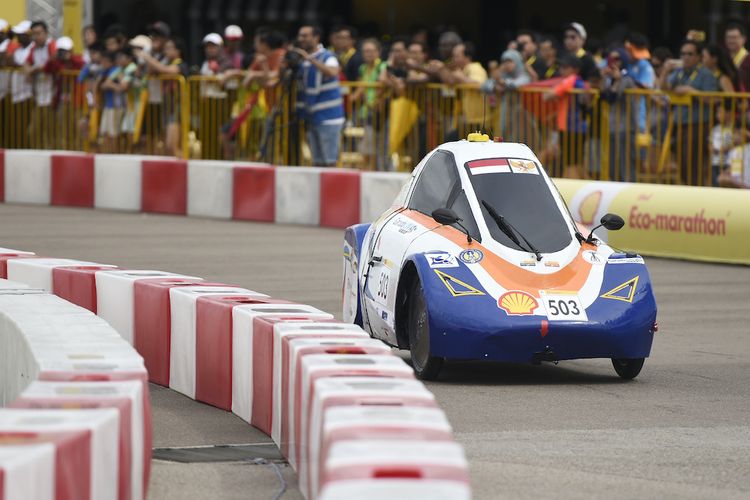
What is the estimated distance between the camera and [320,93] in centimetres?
2083

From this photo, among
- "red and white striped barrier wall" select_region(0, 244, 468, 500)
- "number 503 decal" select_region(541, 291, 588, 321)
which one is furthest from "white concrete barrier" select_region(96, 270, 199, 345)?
"number 503 decal" select_region(541, 291, 588, 321)

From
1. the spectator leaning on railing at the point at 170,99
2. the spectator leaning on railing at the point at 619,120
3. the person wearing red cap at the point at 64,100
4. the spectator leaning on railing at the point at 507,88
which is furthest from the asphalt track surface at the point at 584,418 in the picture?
the person wearing red cap at the point at 64,100

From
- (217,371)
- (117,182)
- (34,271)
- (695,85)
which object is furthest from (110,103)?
(217,371)

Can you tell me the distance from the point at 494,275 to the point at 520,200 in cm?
71

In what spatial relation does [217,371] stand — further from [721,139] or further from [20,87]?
[20,87]

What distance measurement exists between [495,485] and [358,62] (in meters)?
15.1

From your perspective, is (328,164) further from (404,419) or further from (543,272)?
(404,419)

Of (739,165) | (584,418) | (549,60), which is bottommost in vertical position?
(584,418)

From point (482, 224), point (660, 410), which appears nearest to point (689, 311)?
point (482, 224)

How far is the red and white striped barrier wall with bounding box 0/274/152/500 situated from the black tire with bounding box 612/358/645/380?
3.33 metres

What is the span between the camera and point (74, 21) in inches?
1170

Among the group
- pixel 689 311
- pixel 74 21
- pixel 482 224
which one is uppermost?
pixel 74 21

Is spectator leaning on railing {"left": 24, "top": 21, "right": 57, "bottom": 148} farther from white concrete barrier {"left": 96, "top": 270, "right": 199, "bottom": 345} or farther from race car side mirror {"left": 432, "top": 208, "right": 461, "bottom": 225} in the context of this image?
race car side mirror {"left": 432, "top": 208, "right": 461, "bottom": 225}

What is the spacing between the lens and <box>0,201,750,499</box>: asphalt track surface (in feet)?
23.6
